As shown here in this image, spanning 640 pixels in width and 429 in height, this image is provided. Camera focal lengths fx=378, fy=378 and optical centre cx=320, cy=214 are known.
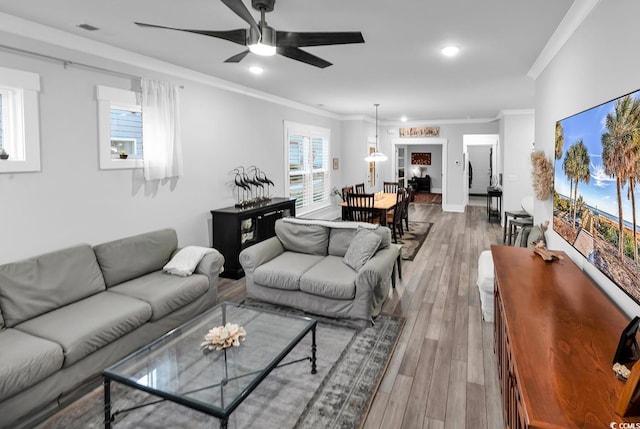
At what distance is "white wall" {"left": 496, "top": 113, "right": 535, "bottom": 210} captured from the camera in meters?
7.98

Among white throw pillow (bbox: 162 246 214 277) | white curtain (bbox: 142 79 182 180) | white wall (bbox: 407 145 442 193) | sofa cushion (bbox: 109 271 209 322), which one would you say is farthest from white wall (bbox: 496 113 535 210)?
white wall (bbox: 407 145 442 193)

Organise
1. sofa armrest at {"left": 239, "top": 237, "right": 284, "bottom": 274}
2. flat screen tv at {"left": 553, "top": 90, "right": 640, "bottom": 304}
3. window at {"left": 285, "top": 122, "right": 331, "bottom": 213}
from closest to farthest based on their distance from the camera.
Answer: flat screen tv at {"left": 553, "top": 90, "right": 640, "bottom": 304}, sofa armrest at {"left": 239, "top": 237, "right": 284, "bottom": 274}, window at {"left": 285, "top": 122, "right": 331, "bottom": 213}

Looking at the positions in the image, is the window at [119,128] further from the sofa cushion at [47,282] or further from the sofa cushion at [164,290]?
the sofa cushion at [164,290]

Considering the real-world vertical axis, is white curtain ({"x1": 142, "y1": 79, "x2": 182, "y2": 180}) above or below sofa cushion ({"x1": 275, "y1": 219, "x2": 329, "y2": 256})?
above

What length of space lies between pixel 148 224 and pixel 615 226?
13.3ft

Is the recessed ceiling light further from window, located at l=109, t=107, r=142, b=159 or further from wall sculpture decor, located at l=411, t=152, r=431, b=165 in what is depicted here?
wall sculpture decor, located at l=411, t=152, r=431, b=165

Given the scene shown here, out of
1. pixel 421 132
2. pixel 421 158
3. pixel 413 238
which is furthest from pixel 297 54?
pixel 421 158

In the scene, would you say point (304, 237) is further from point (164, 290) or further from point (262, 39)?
point (262, 39)

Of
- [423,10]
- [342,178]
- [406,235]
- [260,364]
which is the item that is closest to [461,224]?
[406,235]

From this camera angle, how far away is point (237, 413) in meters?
2.33

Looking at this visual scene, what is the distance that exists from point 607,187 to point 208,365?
2480 mm

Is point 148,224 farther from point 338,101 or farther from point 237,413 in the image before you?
point 338,101

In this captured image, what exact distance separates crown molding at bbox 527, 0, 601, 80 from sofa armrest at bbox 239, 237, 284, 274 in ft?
10.9

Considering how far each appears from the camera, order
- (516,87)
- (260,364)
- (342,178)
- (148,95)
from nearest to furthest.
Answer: (260,364) → (148,95) → (516,87) → (342,178)
